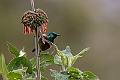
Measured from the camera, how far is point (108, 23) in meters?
3.87

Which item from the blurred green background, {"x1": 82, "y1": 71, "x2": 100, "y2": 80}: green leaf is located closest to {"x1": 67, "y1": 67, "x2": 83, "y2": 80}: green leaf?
{"x1": 82, "y1": 71, "x2": 100, "y2": 80}: green leaf

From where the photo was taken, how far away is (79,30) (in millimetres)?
3561

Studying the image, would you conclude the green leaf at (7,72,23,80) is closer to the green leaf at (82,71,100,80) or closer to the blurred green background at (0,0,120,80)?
the green leaf at (82,71,100,80)

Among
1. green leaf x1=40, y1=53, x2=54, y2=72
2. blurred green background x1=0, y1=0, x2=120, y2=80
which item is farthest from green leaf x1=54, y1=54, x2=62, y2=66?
blurred green background x1=0, y1=0, x2=120, y2=80

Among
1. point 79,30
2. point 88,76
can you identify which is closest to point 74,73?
point 88,76

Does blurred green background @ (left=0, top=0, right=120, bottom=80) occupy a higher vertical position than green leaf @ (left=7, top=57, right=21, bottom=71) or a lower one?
higher

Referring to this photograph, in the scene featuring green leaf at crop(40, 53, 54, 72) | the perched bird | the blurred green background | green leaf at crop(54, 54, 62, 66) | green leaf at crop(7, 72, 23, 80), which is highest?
the blurred green background

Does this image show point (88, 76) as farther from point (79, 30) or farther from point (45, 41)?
point (79, 30)

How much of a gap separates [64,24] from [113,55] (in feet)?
2.48

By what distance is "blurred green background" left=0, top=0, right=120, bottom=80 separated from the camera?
3.26 m

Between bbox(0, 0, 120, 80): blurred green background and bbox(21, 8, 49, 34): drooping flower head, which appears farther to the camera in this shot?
bbox(0, 0, 120, 80): blurred green background

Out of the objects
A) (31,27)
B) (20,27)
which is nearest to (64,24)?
(20,27)

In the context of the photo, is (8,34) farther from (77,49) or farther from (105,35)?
(105,35)

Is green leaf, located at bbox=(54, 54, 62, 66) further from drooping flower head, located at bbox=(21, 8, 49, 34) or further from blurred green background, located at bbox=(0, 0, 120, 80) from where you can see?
blurred green background, located at bbox=(0, 0, 120, 80)
